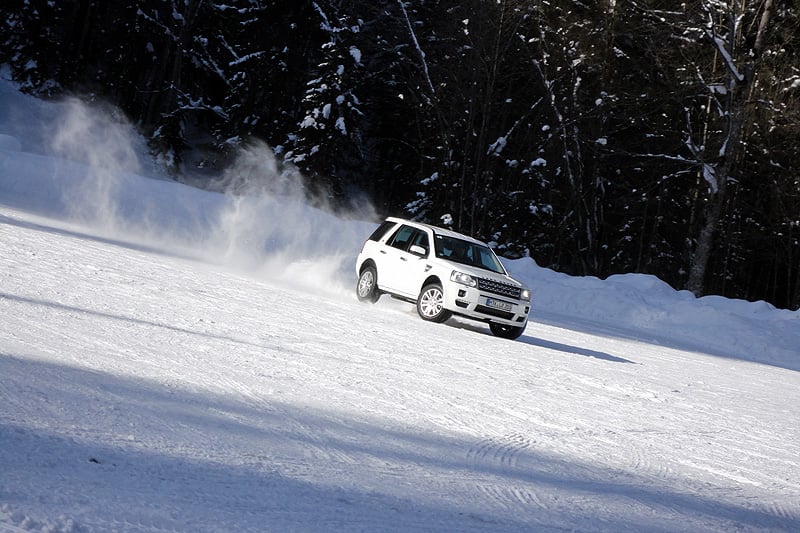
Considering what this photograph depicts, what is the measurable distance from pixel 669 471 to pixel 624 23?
31.5 meters

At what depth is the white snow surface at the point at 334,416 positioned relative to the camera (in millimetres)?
4566

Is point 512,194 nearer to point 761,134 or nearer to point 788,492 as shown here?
point 761,134

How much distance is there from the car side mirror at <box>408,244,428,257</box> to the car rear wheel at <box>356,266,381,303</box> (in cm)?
104

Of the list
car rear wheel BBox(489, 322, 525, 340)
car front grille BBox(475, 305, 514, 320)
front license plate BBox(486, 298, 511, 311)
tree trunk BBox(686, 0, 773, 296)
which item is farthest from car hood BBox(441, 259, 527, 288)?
tree trunk BBox(686, 0, 773, 296)

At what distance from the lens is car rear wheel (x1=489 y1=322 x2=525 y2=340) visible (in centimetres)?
1494

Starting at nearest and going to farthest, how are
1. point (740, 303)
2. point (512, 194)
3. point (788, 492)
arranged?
point (788, 492) < point (740, 303) < point (512, 194)

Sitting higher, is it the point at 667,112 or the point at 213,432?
the point at 667,112

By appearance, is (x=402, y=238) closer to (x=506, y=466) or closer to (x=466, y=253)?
(x=466, y=253)

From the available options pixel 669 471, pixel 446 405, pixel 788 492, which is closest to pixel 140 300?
Answer: pixel 446 405

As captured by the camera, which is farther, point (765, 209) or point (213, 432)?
point (765, 209)

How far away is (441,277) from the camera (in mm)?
15125

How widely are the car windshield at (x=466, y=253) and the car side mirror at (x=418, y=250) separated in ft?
0.82

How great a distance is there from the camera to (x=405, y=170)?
2087 inches

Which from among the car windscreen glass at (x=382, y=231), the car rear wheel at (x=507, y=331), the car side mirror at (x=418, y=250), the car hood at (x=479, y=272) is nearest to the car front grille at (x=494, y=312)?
the car rear wheel at (x=507, y=331)
